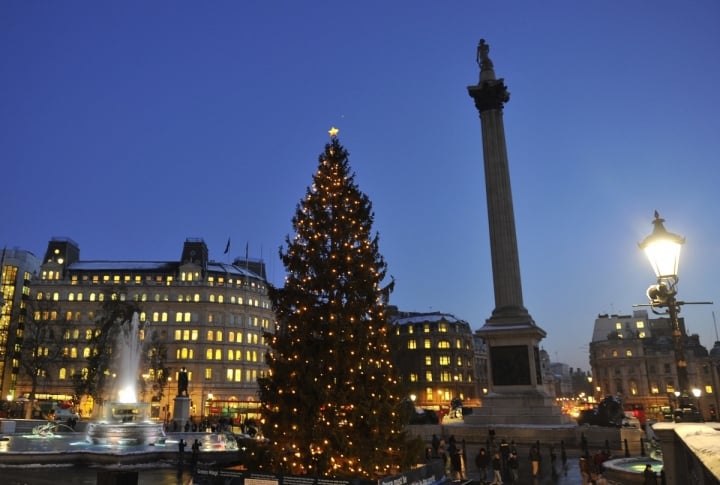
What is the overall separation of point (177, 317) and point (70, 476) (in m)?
75.0

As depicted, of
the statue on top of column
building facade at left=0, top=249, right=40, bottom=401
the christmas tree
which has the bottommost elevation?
the christmas tree

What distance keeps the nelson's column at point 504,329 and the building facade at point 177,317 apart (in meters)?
58.2

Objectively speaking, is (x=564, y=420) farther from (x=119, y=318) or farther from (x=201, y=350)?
(x=201, y=350)

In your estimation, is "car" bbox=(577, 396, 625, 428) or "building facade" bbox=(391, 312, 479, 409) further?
"building facade" bbox=(391, 312, 479, 409)

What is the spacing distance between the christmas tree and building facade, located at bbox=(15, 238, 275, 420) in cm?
7839

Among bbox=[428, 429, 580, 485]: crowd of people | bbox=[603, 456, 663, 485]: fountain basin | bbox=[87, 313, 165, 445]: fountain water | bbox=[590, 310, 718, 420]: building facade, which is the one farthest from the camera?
bbox=[590, 310, 718, 420]: building facade

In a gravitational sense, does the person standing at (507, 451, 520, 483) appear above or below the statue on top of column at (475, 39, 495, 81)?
below

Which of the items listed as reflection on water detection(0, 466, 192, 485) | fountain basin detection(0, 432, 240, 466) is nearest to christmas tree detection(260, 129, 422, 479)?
reflection on water detection(0, 466, 192, 485)

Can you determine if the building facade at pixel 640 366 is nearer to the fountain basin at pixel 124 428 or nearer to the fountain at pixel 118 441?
the fountain at pixel 118 441

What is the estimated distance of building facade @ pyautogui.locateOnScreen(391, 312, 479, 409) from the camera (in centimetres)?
10956

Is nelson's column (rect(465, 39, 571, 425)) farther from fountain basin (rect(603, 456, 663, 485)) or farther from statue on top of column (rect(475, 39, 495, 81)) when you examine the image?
fountain basin (rect(603, 456, 663, 485))

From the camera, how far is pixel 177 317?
96.3 meters

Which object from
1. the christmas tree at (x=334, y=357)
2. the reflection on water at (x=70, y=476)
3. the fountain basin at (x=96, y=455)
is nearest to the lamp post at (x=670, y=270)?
the christmas tree at (x=334, y=357)

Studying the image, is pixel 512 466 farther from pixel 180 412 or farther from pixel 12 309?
pixel 12 309
